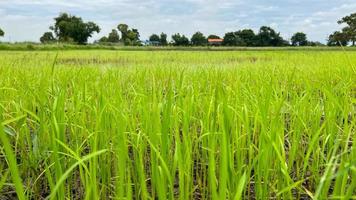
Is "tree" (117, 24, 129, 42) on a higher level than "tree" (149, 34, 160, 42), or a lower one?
higher

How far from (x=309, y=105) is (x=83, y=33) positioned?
159 feet

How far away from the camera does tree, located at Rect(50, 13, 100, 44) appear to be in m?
46.0

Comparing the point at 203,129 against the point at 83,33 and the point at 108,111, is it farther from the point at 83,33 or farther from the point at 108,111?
the point at 83,33

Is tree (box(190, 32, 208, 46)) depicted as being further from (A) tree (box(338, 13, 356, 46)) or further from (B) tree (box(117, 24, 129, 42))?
(A) tree (box(338, 13, 356, 46))

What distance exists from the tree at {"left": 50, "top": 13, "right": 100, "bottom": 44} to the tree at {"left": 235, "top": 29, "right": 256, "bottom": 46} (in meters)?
18.7

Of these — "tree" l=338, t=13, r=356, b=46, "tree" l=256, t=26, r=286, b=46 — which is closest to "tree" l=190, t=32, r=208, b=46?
"tree" l=256, t=26, r=286, b=46

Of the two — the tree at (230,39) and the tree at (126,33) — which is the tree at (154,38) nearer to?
the tree at (126,33)

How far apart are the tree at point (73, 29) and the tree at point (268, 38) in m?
21.4

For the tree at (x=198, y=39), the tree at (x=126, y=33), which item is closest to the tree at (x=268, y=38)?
the tree at (x=198, y=39)

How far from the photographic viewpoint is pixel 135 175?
1.06m

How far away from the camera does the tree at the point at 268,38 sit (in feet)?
148

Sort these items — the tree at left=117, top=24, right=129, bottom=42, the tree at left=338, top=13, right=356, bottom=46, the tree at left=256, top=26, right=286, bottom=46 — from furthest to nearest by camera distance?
the tree at left=117, top=24, right=129, bottom=42, the tree at left=256, top=26, right=286, bottom=46, the tree at left=338, top=13, right=356, bottom=46

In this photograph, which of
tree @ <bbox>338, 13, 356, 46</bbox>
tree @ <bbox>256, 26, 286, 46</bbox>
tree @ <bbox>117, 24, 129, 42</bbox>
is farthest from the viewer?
tree @ <bbox>117, 24, 129, 42</bbox>

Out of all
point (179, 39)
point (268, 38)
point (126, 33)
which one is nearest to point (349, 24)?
point (268, 38)
